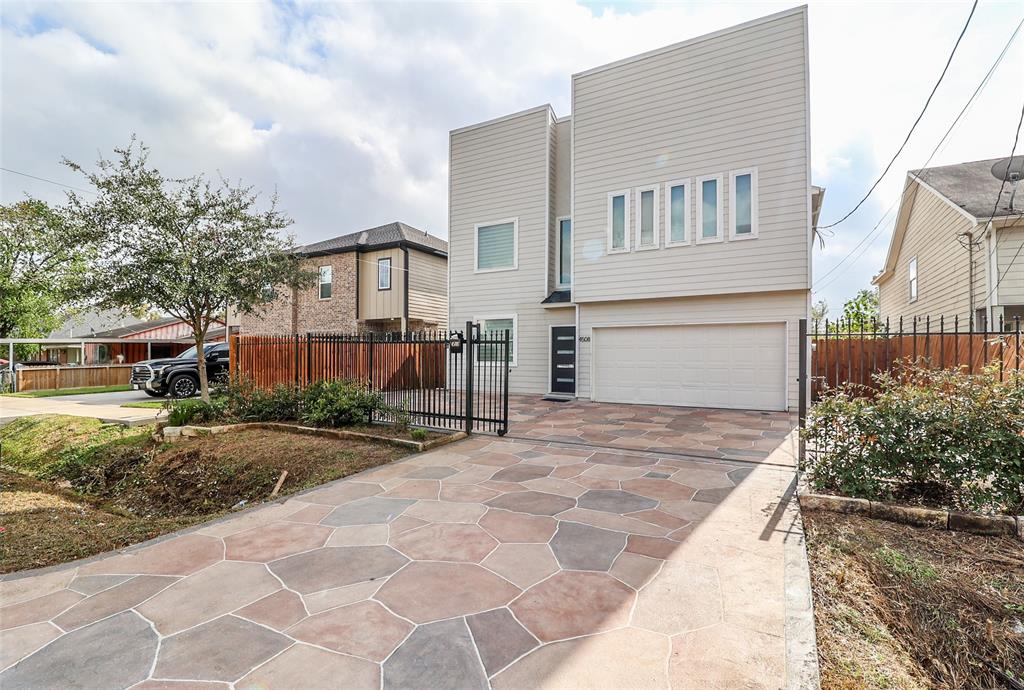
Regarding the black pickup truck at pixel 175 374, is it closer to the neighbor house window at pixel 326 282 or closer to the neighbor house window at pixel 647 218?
the neighbor house window at pixel 326 282

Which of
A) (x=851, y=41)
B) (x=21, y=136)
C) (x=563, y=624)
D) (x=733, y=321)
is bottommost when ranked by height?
(x=563, y=624)

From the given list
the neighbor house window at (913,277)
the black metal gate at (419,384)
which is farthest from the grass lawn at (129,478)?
the neighbor house window at (913,277)

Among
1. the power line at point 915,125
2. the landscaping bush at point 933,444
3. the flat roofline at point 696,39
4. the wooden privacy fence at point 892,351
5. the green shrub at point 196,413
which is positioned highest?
the flat roofline at point 696,39

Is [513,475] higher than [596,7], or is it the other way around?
[596,7]

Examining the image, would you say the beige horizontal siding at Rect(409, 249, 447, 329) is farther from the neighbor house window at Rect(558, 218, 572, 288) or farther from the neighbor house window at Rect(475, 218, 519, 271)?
the neighbor house window at Rect(558, 218, 572, 288)

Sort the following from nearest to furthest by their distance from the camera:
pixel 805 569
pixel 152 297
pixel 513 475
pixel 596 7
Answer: pixel 805 569 < pixel 513 475 < pixel 596 7 < pixel 152 297

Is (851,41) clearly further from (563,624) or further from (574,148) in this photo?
(563,624)

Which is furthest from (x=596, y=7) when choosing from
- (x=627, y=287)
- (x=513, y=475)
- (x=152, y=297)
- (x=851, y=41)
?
(x=152, y=297)

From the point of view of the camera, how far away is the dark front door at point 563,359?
1157cm

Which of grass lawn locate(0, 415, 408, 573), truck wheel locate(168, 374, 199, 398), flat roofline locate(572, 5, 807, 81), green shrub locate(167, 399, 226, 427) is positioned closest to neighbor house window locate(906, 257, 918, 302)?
flat roofline locate(572, 5, 807, 81)

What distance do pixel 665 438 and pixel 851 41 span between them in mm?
6441

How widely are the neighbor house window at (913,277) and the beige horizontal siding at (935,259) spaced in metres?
0.16

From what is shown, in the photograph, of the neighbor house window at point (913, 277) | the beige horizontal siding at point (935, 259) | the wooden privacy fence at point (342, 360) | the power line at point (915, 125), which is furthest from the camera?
the neighbor house window at point (913, 277)

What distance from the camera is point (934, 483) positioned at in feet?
12.3
